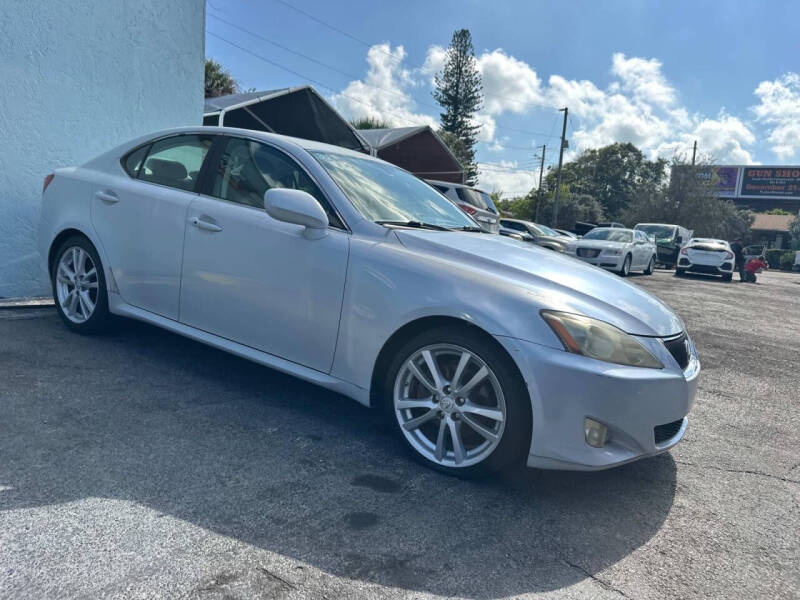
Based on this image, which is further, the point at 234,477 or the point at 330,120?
the point at 330,120

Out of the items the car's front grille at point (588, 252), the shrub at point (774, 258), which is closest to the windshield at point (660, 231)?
the car's front grille at point (588, 252)

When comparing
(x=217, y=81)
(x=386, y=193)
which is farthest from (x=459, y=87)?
(x=386, y=193)

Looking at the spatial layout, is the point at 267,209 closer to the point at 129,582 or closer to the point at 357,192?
the point at 357,192

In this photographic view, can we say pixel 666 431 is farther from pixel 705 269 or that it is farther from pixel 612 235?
pixel 705 269

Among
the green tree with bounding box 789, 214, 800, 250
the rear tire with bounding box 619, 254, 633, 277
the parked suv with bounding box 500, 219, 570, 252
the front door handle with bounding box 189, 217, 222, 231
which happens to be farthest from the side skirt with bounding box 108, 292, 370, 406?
the green tree with bounding box 789, 214, 800, 250

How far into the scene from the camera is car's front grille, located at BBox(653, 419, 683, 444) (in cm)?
277

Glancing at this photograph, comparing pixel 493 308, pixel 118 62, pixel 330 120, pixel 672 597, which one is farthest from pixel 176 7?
pixel 330 120

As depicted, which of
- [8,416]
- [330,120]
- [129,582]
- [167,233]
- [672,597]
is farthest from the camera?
[330,120]

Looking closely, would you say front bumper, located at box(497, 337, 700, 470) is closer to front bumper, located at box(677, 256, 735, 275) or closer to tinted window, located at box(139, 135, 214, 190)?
tinted window, located at box(139, 135, 214, 190)

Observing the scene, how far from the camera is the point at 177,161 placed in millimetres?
4172

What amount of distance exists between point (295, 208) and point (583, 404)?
5.66 feet

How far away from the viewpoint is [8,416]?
3.10 meters

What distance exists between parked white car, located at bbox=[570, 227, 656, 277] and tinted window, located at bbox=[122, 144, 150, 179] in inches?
467

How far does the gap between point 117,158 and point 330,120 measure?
38.8 ft
